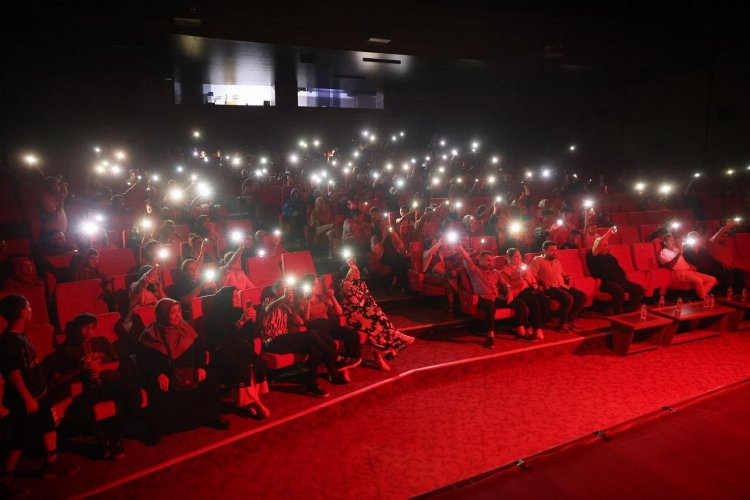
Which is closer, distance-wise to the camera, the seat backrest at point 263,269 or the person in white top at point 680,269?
the seat backrest at point 263,269

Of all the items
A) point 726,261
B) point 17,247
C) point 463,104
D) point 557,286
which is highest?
point 463,104

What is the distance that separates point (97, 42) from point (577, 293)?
8.43 meters

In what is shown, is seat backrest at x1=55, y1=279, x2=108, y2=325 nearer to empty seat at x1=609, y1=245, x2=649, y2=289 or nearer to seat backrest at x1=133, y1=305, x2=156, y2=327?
seat backrest at x1=133, y1=305, x2=156, y2=327

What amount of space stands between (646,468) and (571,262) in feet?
12.7

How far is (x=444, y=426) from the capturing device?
3.49m

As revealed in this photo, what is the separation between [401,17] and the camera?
816 centimetres

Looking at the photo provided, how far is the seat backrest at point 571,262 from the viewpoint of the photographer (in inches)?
225

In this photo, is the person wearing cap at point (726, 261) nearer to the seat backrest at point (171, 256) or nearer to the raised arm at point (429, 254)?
the raised arm at point (429, 254)

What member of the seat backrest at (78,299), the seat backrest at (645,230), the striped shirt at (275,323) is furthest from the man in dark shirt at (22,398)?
the seat backrest at (645,230)

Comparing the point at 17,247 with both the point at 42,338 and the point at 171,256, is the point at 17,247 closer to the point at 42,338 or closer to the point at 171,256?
the point at 171,256

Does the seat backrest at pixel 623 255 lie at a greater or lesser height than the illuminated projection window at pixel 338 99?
lesser

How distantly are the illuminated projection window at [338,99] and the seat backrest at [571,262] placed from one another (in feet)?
32.3

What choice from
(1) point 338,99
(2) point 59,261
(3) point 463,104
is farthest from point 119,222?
(3) point 463,104

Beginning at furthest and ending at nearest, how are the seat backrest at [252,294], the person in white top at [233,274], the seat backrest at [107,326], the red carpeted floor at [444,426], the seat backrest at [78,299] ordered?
the person in white top at [233,274]
the seat backrest at [252,294]
the seat backrest at [78,299]
the seat backrest at [107,326]
the red carpeted floor at [444,426]
